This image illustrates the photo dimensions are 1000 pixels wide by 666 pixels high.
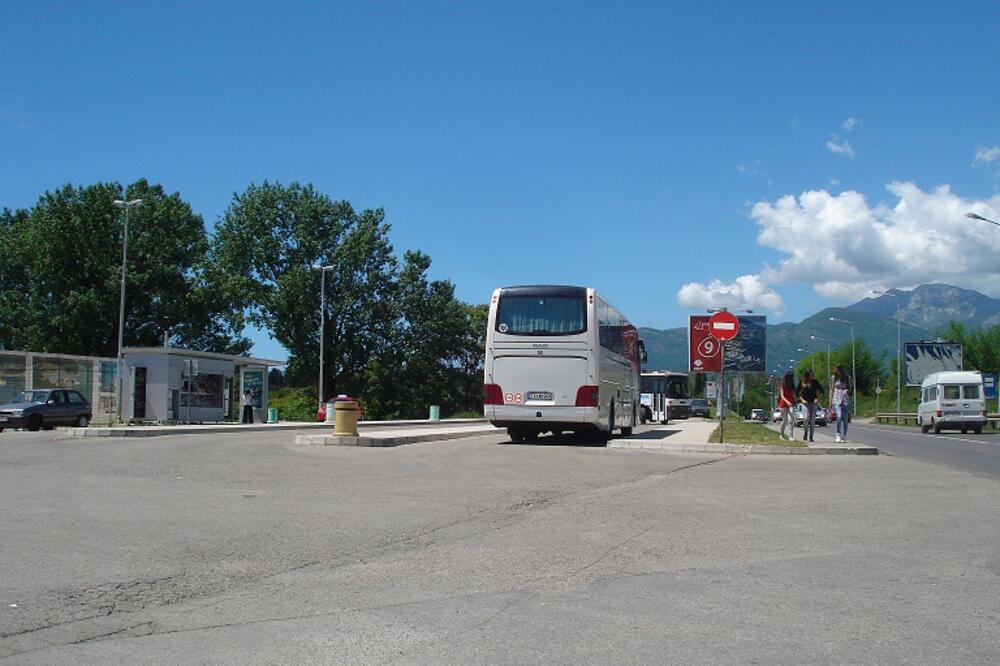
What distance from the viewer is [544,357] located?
72.1 feet

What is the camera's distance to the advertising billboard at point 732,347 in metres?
43.5

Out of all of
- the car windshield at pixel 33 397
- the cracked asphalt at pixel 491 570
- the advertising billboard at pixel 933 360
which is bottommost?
the cracked asphalt at pixel 491 570

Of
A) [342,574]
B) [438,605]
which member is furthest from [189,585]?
[438,605]

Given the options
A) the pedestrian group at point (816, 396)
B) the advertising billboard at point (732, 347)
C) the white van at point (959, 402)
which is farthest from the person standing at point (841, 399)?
the white van at point (959, 402)

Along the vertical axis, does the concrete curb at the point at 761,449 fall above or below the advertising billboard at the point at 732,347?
below

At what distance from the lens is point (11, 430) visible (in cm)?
3378

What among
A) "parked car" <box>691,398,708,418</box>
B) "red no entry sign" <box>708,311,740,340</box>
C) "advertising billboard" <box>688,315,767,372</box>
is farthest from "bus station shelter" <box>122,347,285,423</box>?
"parked car" <box>691,398,708,418</box>

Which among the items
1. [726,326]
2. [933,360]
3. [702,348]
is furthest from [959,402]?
[933,360]

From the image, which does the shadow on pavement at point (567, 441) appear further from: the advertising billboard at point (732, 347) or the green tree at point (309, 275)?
the green tree at point (309, 275)

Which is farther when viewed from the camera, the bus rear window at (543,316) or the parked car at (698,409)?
the parked car at (698,409)

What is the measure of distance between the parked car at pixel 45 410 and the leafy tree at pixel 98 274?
32.1 metres

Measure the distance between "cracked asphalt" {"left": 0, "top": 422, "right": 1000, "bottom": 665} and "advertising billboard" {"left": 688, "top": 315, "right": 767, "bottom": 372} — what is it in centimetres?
2990

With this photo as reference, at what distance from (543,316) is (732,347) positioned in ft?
99.1

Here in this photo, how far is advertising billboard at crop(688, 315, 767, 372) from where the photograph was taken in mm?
43531
